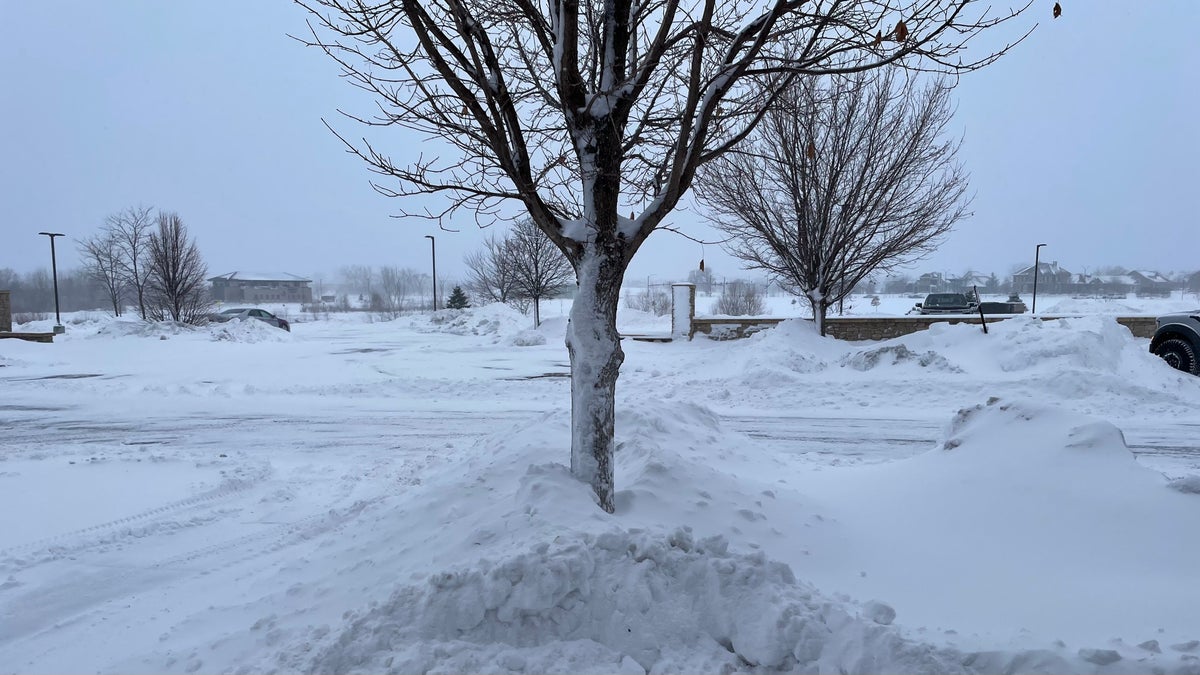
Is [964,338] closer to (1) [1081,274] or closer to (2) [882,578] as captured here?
(2) [882,578]

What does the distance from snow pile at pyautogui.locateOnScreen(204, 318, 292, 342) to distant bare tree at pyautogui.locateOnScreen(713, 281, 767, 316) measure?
93.7 feet

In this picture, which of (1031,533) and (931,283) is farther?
(931,283)

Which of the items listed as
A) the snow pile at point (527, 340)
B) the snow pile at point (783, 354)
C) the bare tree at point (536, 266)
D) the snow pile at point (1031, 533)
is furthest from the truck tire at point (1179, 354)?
the bare tree at point (536, 266)

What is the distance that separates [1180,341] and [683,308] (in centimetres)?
1291

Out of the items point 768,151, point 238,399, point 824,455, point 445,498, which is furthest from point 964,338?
point 238,399

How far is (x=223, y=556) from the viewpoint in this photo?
4730 mm

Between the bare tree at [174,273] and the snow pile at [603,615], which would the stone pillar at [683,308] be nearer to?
the snow pile at [603,615]

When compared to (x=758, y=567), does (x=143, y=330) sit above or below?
above

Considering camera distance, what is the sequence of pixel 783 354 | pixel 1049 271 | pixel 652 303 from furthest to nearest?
pixel 1049 271, pixel 652 303, pixel 783 354

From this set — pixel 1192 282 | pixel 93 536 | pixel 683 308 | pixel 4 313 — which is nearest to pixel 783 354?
pixel 683 308

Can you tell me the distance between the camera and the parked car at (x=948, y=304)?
26234mm

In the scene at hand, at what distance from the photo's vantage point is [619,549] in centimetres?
323

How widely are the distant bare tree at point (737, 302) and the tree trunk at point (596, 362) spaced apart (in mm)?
39915

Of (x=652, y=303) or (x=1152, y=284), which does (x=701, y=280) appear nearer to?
(x=652, y=303)
